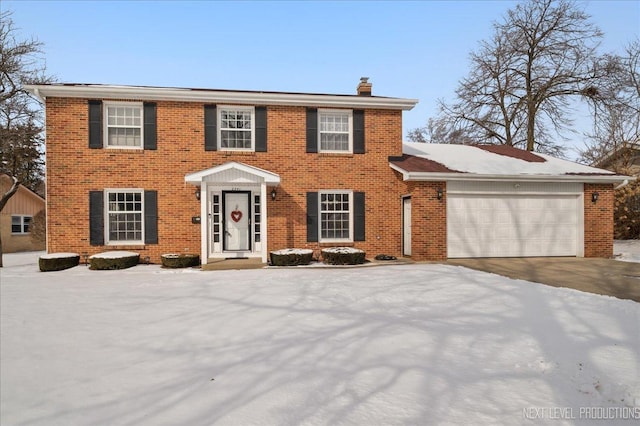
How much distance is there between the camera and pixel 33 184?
104ft

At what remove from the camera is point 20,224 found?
2583 cm

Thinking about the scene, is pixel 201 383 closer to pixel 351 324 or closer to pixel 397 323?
pixel 351 324

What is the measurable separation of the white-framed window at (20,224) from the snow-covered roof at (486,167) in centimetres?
2691

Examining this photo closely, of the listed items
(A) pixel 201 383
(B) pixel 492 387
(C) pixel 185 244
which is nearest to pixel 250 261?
(C) pixel 185 244

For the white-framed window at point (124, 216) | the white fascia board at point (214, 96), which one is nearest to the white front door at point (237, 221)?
the white-framed window at point (124, 216)

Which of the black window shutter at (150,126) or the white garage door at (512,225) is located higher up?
the black window shutter at (150,126)

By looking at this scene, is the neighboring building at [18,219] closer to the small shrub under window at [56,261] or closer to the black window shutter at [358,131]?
the small shrub under window at [56,261]

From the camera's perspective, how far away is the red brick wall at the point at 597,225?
13.2 meters

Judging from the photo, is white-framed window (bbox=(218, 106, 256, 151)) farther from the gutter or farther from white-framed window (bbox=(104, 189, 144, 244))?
the gutter

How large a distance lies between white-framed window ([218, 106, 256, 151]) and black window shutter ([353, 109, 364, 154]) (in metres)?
3.67

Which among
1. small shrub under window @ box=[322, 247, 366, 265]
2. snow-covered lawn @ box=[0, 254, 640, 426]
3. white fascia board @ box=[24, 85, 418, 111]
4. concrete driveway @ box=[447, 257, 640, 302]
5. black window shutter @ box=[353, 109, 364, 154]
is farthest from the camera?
black window shutter @ box=[353, 109, 364, 154]

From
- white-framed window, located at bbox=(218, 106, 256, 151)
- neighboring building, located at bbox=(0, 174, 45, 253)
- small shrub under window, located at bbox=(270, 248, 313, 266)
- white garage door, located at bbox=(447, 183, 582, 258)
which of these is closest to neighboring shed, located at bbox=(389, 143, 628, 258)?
white garage door, located at bbox=(447, 183, 582, 258)

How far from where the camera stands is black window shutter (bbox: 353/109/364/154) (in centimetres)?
1338

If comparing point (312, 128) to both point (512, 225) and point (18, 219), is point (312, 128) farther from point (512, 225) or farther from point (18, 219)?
point (18, 219)
